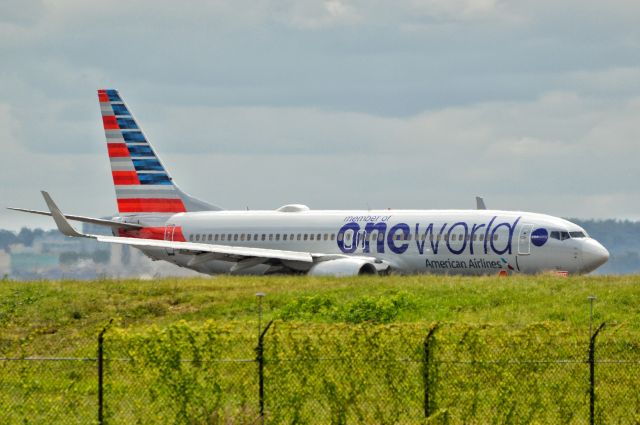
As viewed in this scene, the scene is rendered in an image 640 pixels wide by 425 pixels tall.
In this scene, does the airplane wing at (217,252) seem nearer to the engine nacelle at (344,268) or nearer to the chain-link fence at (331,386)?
the engine nacelle at (344,268)

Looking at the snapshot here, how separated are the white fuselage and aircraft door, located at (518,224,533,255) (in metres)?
0.04

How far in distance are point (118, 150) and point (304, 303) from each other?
1161 inches

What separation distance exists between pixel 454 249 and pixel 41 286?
17.6 meters

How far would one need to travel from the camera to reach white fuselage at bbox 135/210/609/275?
51531 millimetres

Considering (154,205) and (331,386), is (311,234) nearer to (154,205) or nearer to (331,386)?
(154,205)

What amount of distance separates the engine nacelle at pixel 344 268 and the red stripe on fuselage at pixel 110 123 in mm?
17591

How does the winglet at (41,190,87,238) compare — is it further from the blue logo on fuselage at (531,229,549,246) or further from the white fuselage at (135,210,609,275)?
the blue logo on fuselage at (531,229,549,246)

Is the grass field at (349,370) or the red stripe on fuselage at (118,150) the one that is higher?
the red stripe on fuselage at (118,150)

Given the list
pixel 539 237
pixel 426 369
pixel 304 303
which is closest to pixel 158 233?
pixel 539 237

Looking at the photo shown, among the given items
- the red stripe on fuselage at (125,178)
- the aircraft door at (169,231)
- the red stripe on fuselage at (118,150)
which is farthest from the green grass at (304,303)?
the red stripe on fuselage at (118,150)

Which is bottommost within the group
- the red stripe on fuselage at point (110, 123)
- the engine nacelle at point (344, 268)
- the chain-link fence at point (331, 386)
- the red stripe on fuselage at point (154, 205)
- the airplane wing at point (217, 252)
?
the chain-link fence at point (331, 386)

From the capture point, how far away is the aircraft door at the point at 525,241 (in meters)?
51.6

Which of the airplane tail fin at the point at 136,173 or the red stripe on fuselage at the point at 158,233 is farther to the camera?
the airplane tail fin at the point at 136,173

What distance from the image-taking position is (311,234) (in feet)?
195
